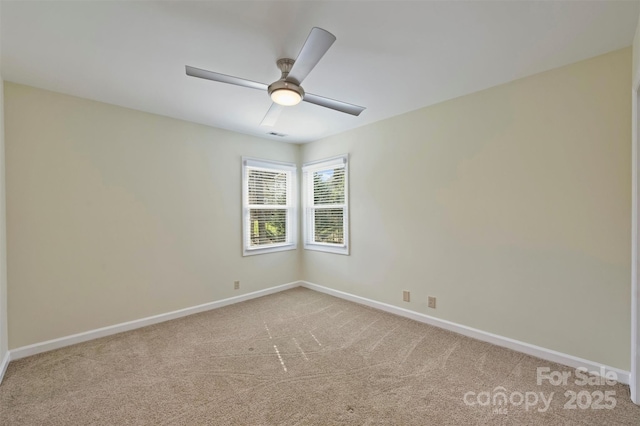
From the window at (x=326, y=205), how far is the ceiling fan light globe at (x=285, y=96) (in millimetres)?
1938

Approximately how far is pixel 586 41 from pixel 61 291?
4868 millimetres

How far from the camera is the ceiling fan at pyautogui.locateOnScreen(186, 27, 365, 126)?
155cm

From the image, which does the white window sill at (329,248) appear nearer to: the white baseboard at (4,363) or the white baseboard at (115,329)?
the white baseboard at (115,329)

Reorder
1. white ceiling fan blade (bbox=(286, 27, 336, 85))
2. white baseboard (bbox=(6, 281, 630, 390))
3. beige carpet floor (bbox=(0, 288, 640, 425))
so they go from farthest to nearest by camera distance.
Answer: white baseboard (bbox=(6, 281, 630, 390))
beige carpet floor (bbox=(0, 288, 640, 425))
white ceiling fan blade (bbox=(286, 27, 336, 85))

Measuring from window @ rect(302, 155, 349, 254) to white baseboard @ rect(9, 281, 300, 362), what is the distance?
1265 mm

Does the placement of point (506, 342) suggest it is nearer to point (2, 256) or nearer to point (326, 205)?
point (326, 205)

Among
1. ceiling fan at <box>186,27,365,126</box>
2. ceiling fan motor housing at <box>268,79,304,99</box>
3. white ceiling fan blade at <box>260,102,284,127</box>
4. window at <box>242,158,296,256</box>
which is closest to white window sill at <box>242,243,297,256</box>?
window at <box>242,158,296,256</box>

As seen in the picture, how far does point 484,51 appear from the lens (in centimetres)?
204

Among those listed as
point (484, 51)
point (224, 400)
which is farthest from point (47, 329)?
point (484, 51)

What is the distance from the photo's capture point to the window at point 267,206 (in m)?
4.11

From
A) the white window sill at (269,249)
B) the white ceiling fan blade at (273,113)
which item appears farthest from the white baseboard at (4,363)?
the white ceiling fan blade at (273,113)

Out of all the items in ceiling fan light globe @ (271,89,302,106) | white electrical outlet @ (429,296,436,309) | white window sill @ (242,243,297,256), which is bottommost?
white electrical outlet @ (429,296,436,309)

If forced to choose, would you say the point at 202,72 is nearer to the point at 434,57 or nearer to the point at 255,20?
the point at 255,20

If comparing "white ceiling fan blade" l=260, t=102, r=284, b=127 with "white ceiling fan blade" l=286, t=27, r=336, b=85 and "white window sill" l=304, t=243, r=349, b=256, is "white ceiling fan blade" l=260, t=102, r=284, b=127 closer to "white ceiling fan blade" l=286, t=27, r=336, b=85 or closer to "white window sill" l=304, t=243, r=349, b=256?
"white ceiling fan blade" l=286, t=27, r=336, b=85
